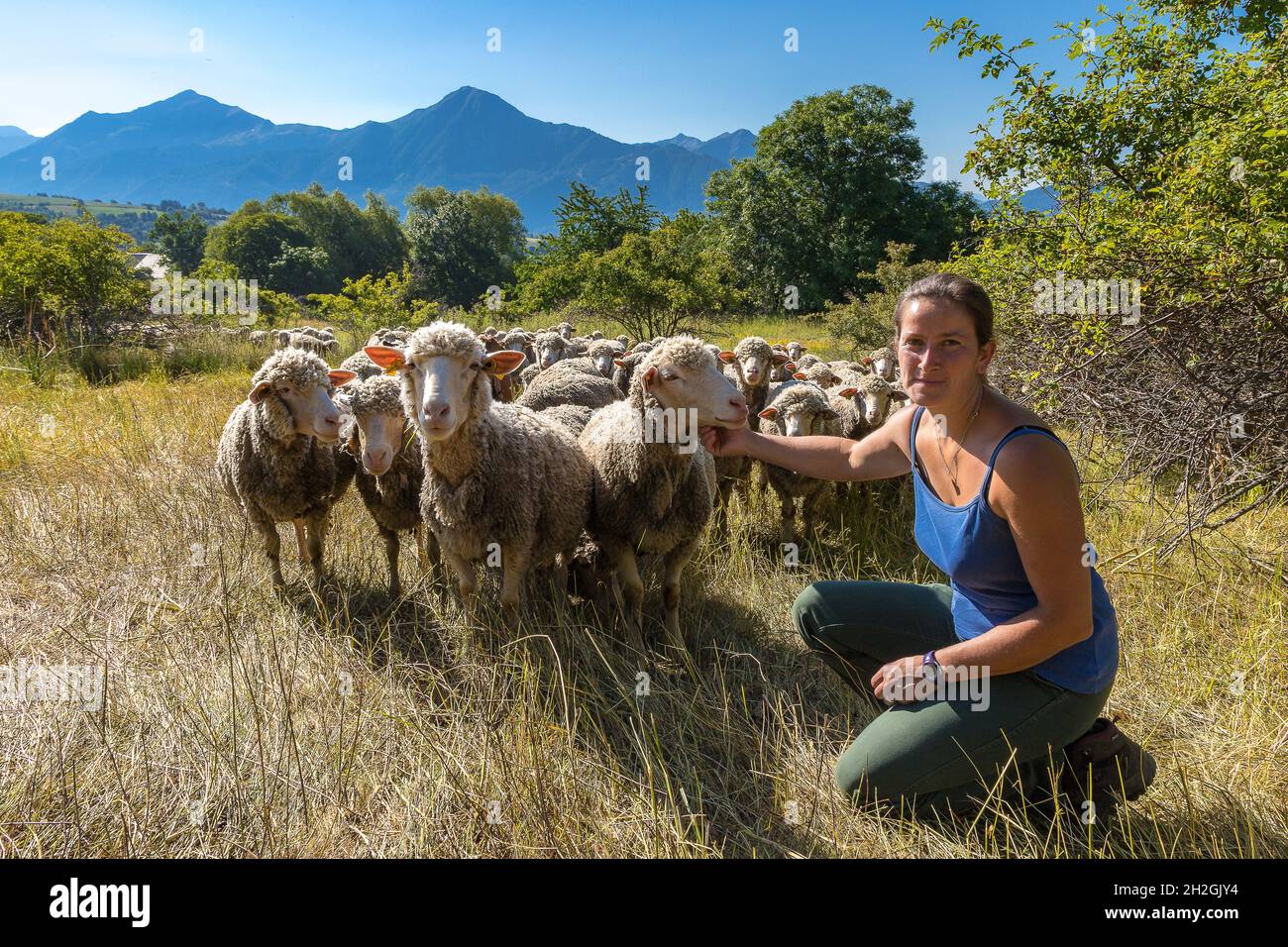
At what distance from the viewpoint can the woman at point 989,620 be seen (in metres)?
2.02

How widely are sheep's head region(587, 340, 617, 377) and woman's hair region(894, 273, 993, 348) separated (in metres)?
5.83

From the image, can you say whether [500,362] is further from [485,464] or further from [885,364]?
[885,364]

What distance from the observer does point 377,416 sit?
3727 millimetres

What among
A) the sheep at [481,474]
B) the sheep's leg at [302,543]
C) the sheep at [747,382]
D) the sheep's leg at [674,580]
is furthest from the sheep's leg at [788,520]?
the sheep's leg at [302,543]

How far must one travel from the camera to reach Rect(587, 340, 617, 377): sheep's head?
809 cm

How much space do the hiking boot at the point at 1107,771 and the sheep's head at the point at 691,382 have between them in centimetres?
177

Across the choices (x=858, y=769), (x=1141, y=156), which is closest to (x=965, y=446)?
(x=858, y=769)

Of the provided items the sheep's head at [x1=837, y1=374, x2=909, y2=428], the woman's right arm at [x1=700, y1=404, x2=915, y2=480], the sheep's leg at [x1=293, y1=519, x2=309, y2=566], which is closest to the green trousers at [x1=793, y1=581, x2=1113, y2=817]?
the woman's right arm at [x1=700, y1=404, x2=915, y2=480]

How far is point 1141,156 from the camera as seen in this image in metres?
5.15

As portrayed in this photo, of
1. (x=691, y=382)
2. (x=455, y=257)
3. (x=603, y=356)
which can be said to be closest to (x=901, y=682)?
(x=691, y=382)

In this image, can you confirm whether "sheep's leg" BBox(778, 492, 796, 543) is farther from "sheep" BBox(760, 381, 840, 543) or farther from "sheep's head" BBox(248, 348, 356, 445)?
"sheep's head" BBox(248, 348, 356, 445)

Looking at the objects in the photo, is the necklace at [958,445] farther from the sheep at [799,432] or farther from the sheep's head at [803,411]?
the sheep's head at [803,411]
